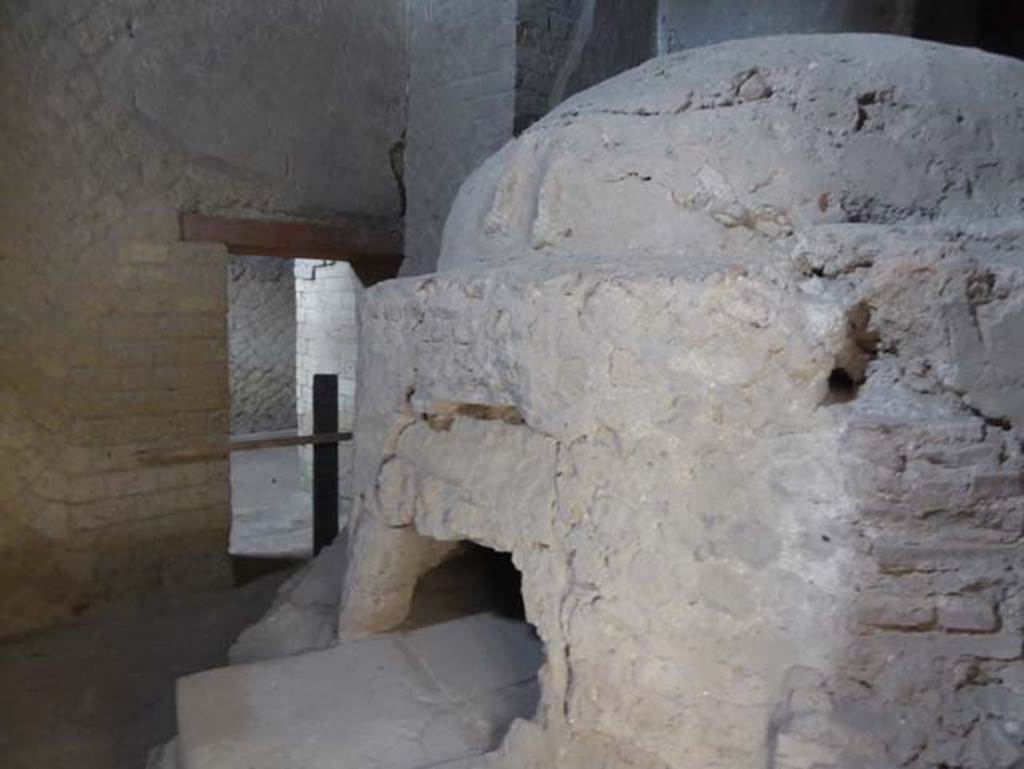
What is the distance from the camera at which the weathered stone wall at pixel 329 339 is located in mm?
7082

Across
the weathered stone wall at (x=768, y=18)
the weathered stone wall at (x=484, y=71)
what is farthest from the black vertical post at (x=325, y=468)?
the weathered stone wall at (x=768, y=18)

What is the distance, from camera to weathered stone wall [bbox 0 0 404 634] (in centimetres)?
423

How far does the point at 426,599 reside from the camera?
3.21 m

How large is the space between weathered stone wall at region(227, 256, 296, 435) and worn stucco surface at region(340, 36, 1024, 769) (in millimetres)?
8552

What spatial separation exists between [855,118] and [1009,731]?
1.43m

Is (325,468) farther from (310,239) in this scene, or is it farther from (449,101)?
(449,101)

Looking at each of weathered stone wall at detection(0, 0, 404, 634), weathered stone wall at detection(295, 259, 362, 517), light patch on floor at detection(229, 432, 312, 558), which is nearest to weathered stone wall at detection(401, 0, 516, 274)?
weathered stone wall at detection(0, 0, 404, 634)

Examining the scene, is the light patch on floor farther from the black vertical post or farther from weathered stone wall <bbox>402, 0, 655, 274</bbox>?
weathered stone wall <bbox>402, 0, 655, 274</bbox>

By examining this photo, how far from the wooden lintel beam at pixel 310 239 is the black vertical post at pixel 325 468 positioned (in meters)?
0.87

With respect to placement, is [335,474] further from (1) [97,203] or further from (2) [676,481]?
(2) [676,481]

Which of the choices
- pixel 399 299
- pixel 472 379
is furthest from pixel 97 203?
pixel 472 379

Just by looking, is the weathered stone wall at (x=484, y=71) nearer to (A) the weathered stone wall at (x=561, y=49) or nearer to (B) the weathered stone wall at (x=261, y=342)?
(A) the weathered stone wall at (x=561, y=49)

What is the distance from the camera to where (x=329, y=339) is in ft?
24.5

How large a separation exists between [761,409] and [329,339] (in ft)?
20.2
